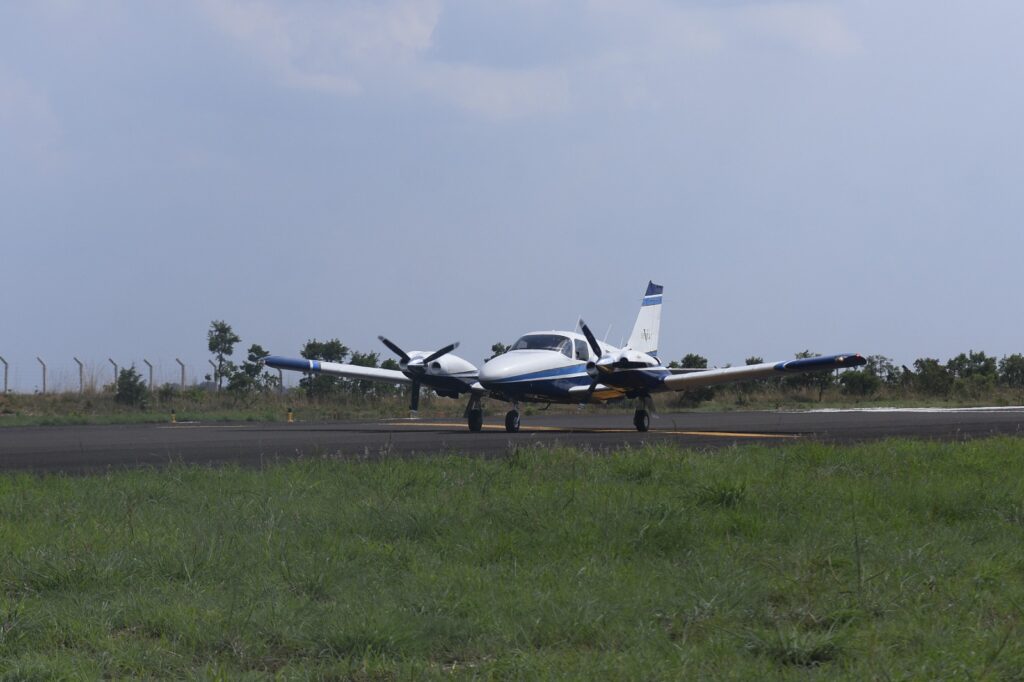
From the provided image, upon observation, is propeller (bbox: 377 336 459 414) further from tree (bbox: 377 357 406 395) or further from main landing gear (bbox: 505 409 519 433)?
tree (bbox: 377 357 406 395)

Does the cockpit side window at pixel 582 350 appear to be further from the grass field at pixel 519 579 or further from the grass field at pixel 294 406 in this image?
the grass field at pixel 519 579

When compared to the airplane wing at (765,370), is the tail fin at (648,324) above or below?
above

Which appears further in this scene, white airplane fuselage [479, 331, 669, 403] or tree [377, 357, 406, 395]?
tree [377, 357, 406, 395]

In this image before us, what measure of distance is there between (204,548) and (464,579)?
79.2 inches

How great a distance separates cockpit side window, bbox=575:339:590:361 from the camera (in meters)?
26.4

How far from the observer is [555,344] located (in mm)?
26109

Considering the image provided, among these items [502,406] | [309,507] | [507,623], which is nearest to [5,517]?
[309,507]

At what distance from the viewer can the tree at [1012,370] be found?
214 ft

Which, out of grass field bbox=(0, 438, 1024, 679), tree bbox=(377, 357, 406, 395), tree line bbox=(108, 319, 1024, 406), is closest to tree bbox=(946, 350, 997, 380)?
tree line bbox=(108, 319, 1024, 406)

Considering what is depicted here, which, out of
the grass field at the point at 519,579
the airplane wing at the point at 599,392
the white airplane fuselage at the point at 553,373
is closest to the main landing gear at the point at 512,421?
the white airplane fuselage at the point at 553,373

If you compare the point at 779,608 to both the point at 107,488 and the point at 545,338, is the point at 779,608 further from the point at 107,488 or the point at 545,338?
the point at 545,338

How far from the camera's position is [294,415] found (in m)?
41.5

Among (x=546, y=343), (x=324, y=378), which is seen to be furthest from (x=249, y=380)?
(x=546, y=343)

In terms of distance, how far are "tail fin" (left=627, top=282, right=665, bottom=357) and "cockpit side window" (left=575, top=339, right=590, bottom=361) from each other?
18.6ft
